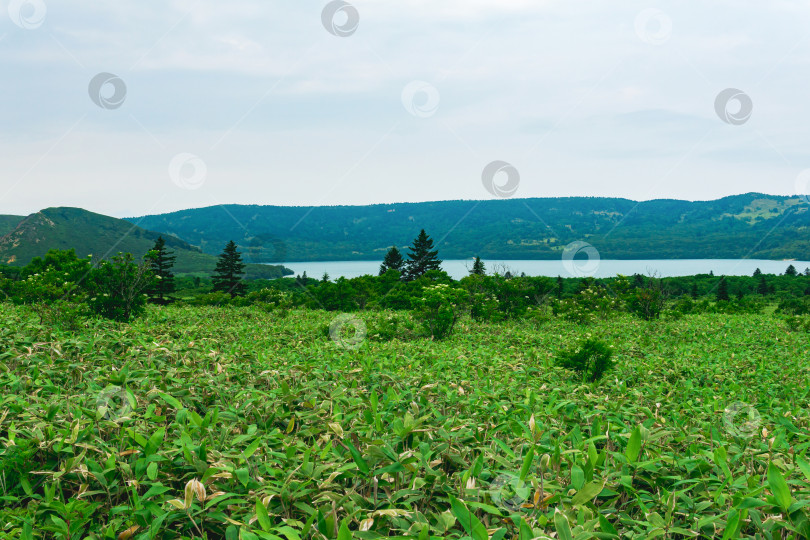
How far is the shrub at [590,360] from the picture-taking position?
6.70 m

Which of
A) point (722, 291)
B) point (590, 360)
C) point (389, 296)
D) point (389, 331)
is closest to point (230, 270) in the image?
point (389, 296)

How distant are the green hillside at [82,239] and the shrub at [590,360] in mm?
118291

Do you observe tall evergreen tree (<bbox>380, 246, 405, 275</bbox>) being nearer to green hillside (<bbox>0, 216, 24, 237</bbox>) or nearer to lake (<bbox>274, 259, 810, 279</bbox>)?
lake (<bbox>274, 259, 810, 279</bbox>)

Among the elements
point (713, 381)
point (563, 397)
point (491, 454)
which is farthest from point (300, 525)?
point (713, 381)

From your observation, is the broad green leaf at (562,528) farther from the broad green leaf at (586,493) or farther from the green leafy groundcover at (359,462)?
the broad green leaf at (586,493)

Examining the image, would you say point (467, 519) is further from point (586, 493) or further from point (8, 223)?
point (8, 223)

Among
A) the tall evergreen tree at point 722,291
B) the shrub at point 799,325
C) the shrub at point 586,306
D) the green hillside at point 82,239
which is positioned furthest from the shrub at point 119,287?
the green hillside at point 82,239

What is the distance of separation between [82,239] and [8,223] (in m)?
42.9

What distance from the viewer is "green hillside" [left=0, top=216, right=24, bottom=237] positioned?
493ft

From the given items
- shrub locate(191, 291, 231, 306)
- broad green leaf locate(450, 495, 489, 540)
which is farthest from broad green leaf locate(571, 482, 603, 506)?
shrub locate(191, 291, 231, 306)

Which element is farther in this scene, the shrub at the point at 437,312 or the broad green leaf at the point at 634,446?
the shrub at the point at 437,312

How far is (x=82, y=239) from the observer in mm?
136250

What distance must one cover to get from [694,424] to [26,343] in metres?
5.84

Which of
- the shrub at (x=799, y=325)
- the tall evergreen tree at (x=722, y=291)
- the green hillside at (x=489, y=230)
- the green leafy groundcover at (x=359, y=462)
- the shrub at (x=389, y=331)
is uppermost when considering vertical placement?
the green hillside at (x=489, y=230)
